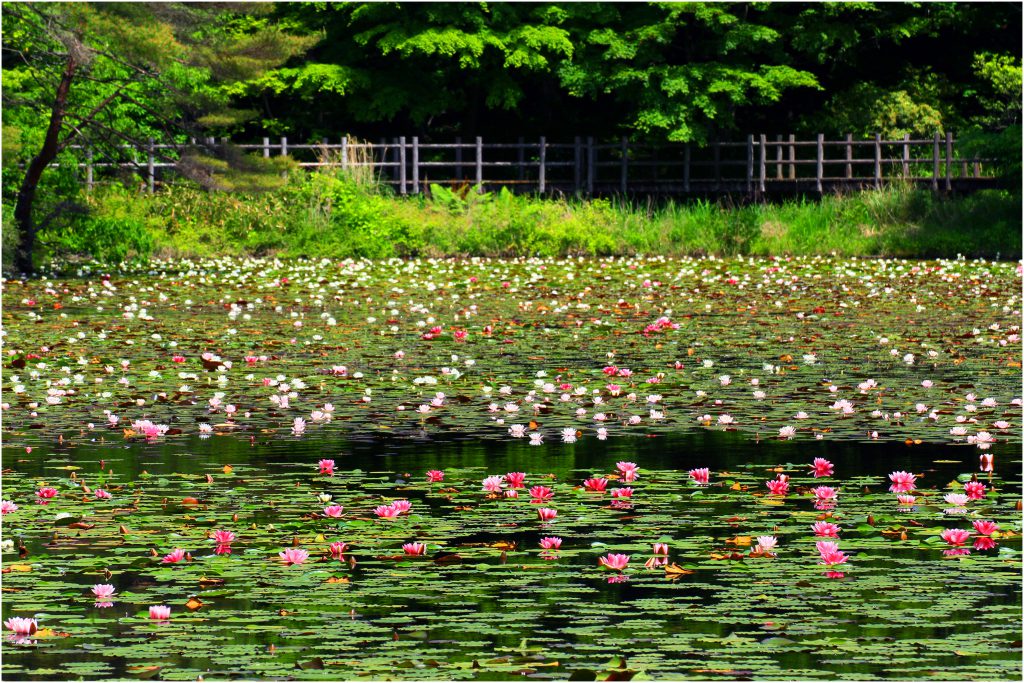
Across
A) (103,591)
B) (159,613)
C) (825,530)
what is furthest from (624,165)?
(159,613)

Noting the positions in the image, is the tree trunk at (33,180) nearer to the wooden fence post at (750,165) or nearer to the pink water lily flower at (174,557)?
the pink water lily flower at (174,557)

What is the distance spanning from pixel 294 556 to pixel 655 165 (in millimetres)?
33752

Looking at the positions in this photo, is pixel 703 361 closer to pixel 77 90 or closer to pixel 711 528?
pixel 711 528

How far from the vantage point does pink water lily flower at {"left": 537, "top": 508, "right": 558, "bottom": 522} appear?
6.63 meters

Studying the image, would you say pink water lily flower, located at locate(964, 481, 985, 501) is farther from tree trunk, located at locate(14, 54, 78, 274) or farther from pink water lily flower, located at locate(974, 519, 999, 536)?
tree trunk, located at locate(14, 54, 78, 274)

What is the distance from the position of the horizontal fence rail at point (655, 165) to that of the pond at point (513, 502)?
19.6 m

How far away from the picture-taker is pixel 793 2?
40.2 metres

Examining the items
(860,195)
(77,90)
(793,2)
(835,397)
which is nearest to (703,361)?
(835,397)

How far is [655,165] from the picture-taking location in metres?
39.0

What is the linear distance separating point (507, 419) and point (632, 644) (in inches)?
191

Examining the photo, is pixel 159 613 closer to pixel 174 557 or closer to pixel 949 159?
pixel 174 557

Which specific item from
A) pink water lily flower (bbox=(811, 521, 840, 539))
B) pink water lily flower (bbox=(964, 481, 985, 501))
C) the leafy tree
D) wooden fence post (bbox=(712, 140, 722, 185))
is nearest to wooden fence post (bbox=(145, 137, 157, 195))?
the leafy tree

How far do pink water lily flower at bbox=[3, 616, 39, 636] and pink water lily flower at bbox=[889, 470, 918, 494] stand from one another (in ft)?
12.8

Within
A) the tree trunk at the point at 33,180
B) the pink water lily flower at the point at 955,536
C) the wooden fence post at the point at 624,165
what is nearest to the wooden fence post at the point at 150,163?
the tree trunk at the point at 33,180
